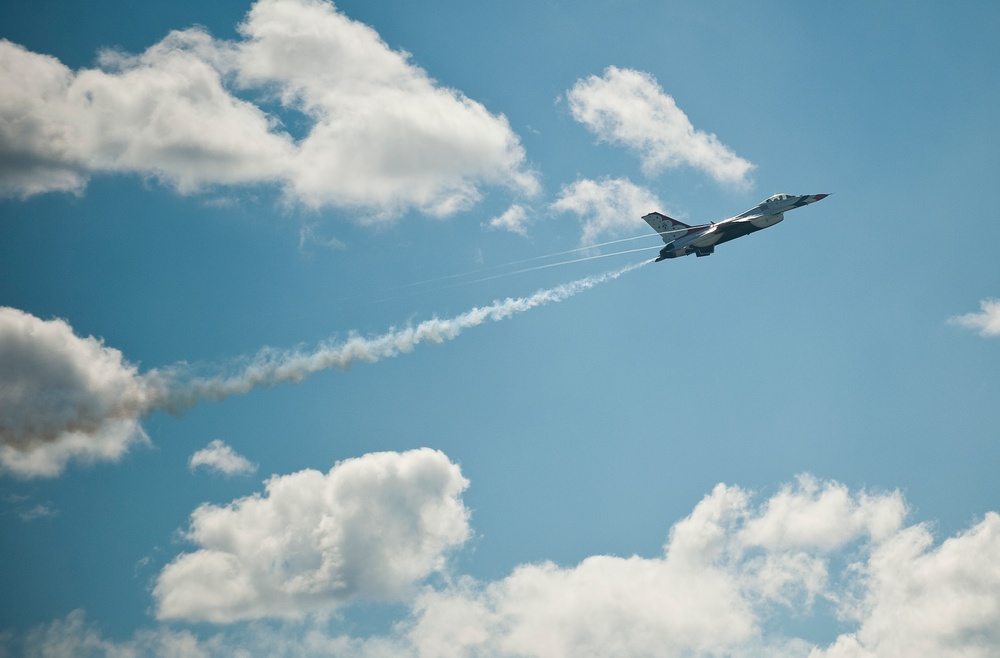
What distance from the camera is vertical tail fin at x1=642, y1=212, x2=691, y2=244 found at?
408 ft

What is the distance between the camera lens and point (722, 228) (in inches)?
4825

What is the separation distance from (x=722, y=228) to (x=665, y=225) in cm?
728

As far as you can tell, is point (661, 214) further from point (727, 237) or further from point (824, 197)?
point (824, 197)

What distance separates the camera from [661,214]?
127562mm

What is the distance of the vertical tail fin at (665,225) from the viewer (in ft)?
408

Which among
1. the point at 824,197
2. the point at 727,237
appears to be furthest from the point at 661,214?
the point at 824,197

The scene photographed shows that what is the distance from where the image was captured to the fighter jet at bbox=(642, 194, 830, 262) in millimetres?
121750

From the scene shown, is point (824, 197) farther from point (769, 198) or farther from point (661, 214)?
point (661, 214)

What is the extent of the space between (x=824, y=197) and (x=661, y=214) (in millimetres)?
18963

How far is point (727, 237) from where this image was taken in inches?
4847

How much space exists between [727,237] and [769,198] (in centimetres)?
734

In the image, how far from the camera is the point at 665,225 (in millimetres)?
126812

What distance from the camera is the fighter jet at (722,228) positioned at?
121750mm

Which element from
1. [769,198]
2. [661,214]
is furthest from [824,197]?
[661,214]
